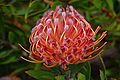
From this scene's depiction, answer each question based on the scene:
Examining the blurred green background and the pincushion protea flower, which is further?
the blurred green background

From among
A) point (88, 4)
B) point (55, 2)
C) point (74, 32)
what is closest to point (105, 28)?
point (88, 4)

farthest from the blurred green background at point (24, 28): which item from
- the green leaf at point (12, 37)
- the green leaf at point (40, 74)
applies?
the green leaf at point (40, 74)

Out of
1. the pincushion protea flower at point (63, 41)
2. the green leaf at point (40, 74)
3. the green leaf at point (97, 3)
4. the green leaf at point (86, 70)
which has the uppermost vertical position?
the green leaf at point (97, 3)

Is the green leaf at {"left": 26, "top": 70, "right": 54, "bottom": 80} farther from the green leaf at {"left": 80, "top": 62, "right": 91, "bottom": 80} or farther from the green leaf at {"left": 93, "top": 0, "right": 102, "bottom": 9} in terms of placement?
the green leaf at {"left": 93, "top": 0, "right": 102, "bottom": 9}

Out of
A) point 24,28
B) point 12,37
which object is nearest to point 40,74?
point 12,37

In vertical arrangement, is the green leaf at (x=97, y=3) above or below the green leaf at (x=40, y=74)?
above

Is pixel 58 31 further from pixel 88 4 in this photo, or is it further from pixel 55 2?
pixel 88 4

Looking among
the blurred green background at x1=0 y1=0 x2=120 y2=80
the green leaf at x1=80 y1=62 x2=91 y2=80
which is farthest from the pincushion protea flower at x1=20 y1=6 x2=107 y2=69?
the blurred green background at x1=0 y1=0 x2=120 y2=80

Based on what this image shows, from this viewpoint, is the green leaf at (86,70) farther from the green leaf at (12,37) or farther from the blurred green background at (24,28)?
the green leaf at (12,37)
